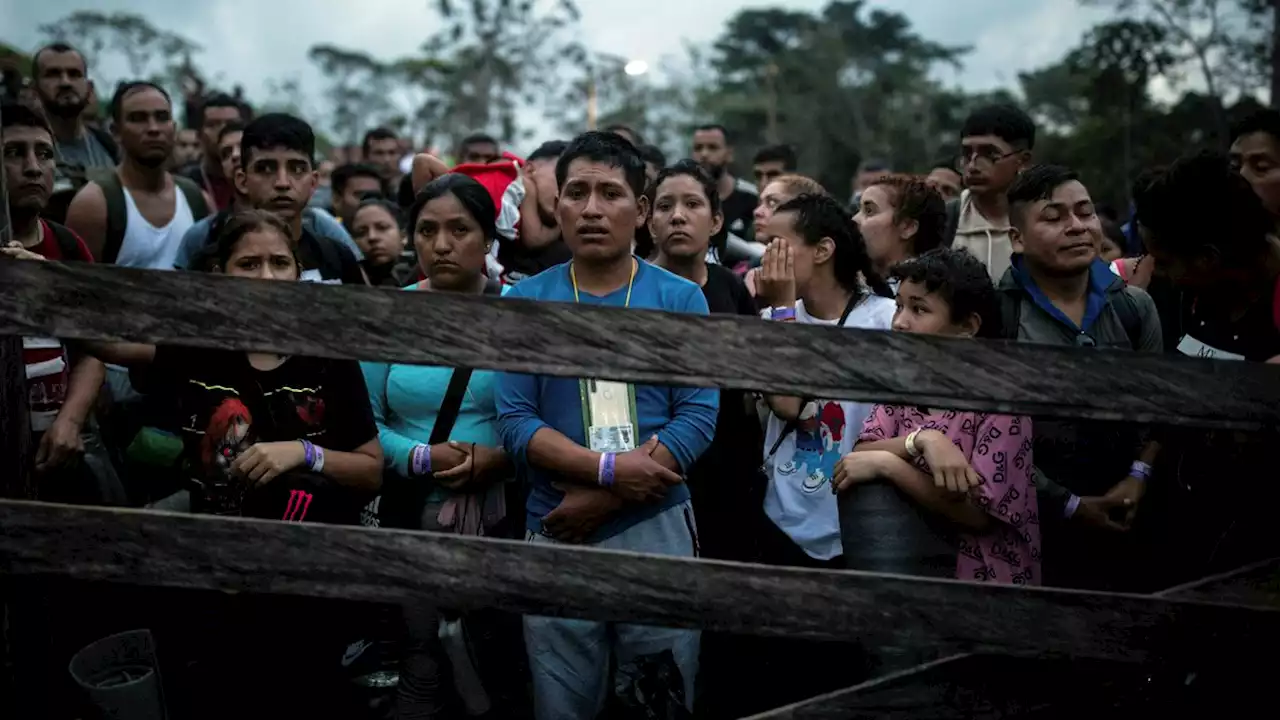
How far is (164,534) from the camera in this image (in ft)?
7.88

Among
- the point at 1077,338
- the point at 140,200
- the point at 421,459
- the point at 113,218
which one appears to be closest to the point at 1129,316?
the point at 1077,338

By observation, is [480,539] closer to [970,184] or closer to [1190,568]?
[1190,568]

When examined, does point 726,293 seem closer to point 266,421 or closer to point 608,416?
point 608,416

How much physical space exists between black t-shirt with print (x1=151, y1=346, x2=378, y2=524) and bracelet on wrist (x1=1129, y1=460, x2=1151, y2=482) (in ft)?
8.60

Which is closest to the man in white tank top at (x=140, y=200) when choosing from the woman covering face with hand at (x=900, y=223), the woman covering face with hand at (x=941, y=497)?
the woman covering face with hand at (x=900, y=223)

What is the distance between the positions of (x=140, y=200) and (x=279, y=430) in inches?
107

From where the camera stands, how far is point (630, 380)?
7.71 ft

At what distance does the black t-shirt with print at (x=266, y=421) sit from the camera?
11.4ft

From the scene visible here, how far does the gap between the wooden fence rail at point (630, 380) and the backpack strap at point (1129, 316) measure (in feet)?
5.01

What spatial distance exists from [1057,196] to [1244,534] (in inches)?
50.9

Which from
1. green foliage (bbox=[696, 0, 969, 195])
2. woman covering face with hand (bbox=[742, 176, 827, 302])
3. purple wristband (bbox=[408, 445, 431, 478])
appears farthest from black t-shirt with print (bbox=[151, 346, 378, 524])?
green foliage (bbox=[696, 0, 969, 195])

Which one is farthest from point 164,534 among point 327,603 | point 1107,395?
point 1107,395

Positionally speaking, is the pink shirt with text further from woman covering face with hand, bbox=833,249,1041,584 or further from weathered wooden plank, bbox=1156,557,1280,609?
weathered wooden plank, bbox=1156,557,1280,609

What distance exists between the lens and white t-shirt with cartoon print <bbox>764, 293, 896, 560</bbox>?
3.85 metres
